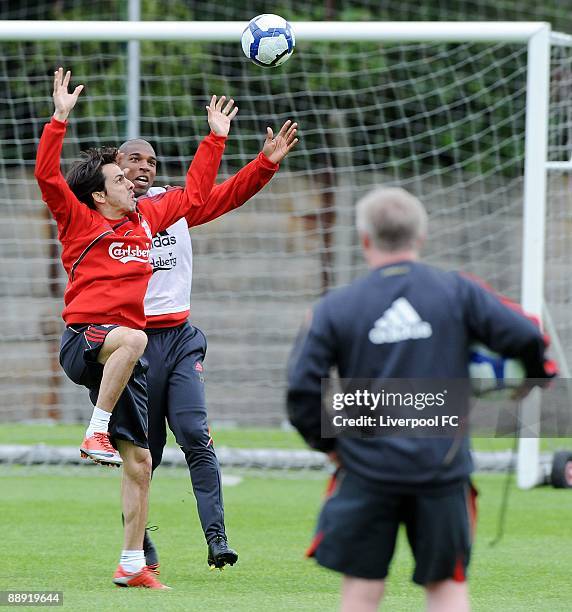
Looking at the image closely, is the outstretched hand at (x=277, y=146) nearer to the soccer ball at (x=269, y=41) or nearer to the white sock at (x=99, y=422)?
the soccer ball at (x=269, y=41)

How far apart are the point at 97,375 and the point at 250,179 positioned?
4.21 feet

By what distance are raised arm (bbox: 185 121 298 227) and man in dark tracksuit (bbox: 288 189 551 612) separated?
106 inches

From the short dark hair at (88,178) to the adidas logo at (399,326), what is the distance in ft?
8.58

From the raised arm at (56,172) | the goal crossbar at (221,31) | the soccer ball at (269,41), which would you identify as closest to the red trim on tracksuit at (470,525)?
the raised arm at (56,172)

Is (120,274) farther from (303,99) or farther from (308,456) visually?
(303,99)

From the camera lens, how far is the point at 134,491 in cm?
575

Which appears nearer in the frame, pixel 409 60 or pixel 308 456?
pixel 308 456

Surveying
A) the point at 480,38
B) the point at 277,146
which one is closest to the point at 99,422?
the point at 277,146

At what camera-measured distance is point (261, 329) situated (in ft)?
42.5

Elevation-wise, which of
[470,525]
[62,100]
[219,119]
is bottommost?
[470,525]

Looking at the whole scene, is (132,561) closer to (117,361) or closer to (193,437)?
(193,437)

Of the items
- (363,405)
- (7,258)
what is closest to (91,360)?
(363,405)

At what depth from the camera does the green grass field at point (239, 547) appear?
5.43 m

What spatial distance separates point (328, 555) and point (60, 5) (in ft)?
36.0
